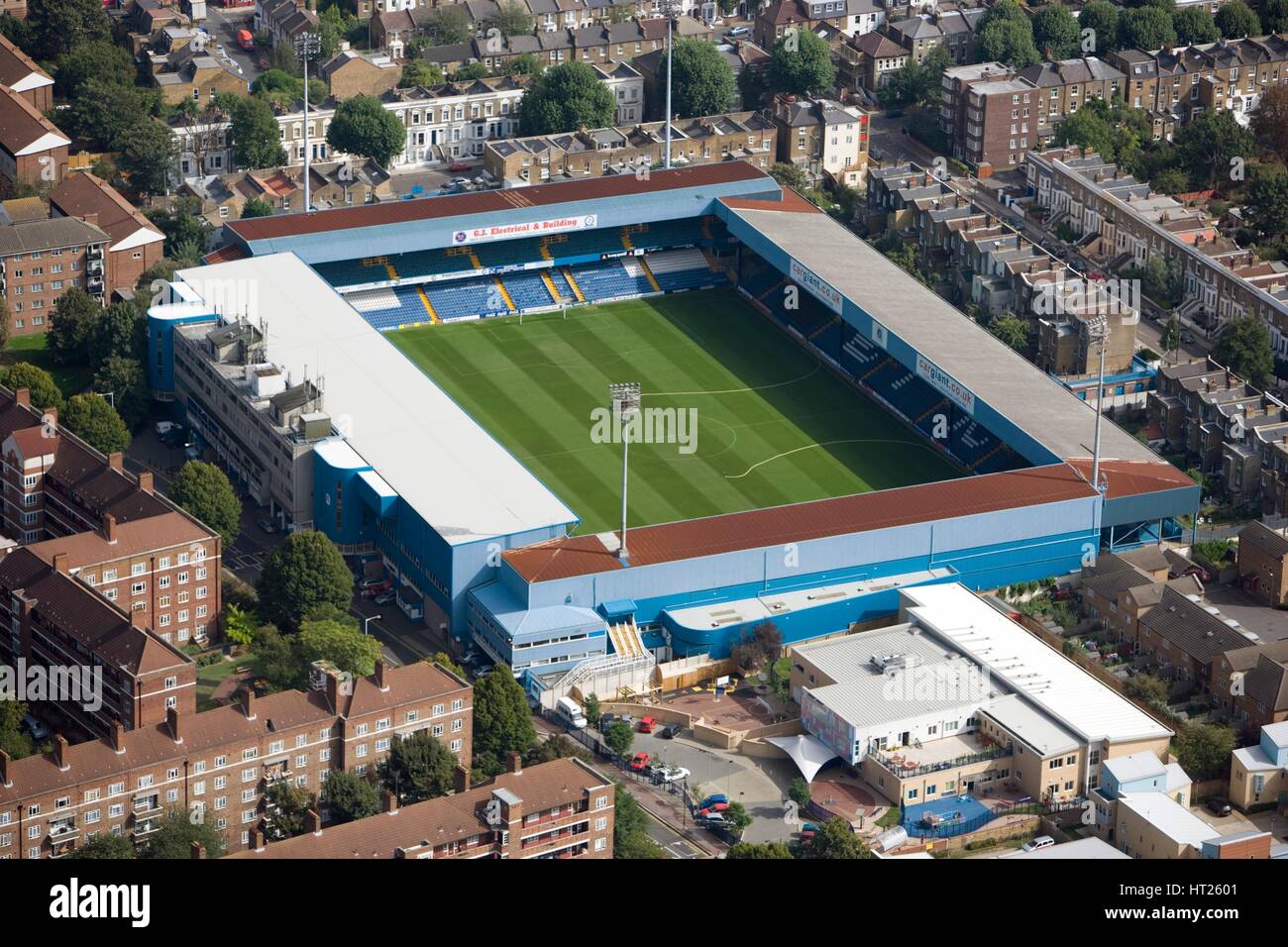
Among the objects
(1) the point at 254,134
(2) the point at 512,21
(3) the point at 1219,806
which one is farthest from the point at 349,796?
(2) the point at 512,21

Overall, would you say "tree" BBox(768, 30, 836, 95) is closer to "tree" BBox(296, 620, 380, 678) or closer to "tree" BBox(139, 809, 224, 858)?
"tree" BBox(296, 620, 380, 678)

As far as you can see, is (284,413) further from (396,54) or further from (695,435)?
(396,54)

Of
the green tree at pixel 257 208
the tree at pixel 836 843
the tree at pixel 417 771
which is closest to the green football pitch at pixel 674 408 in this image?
the green tree at pixel 257 208

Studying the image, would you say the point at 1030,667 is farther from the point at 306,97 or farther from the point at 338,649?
the point at 306,97

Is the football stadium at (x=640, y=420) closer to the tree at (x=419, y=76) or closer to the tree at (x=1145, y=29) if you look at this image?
the tree at (x=419, y=76)

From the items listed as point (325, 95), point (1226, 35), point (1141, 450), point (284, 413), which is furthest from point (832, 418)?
point (1226, 35)

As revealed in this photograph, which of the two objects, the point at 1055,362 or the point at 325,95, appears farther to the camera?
the point at 325,95
